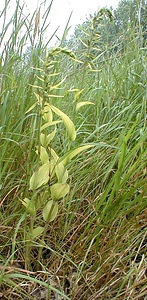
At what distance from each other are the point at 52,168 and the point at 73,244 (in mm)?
229

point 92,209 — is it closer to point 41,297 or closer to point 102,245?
point 102,245

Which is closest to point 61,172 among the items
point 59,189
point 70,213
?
point 59,189

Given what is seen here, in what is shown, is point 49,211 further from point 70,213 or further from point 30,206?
point 70,213

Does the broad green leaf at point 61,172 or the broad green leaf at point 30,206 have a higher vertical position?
the broad green leaf at point 61,172

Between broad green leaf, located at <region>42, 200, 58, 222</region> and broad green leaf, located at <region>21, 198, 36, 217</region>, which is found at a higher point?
broad green leaf, located at <region>21, 198, 36, 217</region>

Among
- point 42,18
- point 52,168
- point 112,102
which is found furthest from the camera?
point 112,102

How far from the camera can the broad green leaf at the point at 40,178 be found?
824mm

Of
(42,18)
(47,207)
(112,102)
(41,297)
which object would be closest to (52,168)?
(47,207)

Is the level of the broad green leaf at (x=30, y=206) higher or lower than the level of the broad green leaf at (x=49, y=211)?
higher

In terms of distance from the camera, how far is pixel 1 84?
1.05m

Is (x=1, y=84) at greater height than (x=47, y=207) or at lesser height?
greater

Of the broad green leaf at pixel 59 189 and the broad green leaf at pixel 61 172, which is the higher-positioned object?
the broad green leaf at pixel 61 172

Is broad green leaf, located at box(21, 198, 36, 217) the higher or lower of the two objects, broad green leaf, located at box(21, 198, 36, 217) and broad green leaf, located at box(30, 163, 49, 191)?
the lower

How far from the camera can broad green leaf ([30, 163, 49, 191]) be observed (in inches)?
32.4
